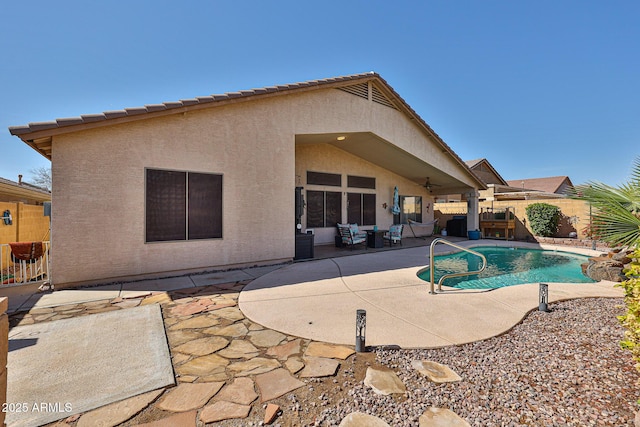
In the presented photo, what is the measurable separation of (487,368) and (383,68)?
1058cm

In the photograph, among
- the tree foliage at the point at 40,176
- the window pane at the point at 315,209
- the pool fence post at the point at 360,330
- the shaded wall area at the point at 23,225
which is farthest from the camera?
the tree foliage at the point at 40,176

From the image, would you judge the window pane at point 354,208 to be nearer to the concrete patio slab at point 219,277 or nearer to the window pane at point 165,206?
the concrete patio slab at point 219,277

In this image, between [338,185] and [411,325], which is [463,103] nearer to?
[338,185]

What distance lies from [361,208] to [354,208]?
446 mm

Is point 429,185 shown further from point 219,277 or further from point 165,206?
point 165,206

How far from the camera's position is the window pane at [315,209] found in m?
11.2

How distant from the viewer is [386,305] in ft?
14.3

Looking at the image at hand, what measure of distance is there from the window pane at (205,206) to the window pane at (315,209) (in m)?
4.83

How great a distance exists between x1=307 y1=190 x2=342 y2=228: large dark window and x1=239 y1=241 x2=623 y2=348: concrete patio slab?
4697 millimetres

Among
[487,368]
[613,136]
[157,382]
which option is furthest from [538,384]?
[613,136]

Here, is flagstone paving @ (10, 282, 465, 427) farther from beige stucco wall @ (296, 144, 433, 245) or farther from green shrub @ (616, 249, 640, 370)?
beige stucco wall @ (296, 144, 433, 245)

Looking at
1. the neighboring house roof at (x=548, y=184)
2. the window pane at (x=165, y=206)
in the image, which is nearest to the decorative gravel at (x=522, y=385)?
the window pane at (x=165, y=206)

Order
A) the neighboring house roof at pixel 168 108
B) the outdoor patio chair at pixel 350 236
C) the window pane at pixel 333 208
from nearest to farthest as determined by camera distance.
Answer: the neighboring house roof at pixel 168 108, the outdoor patio chair at pixel 350 236, the window pane at pixel 333 208

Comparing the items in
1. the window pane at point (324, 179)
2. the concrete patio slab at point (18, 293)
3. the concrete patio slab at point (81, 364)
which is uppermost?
the window pane at point (324, 179)
